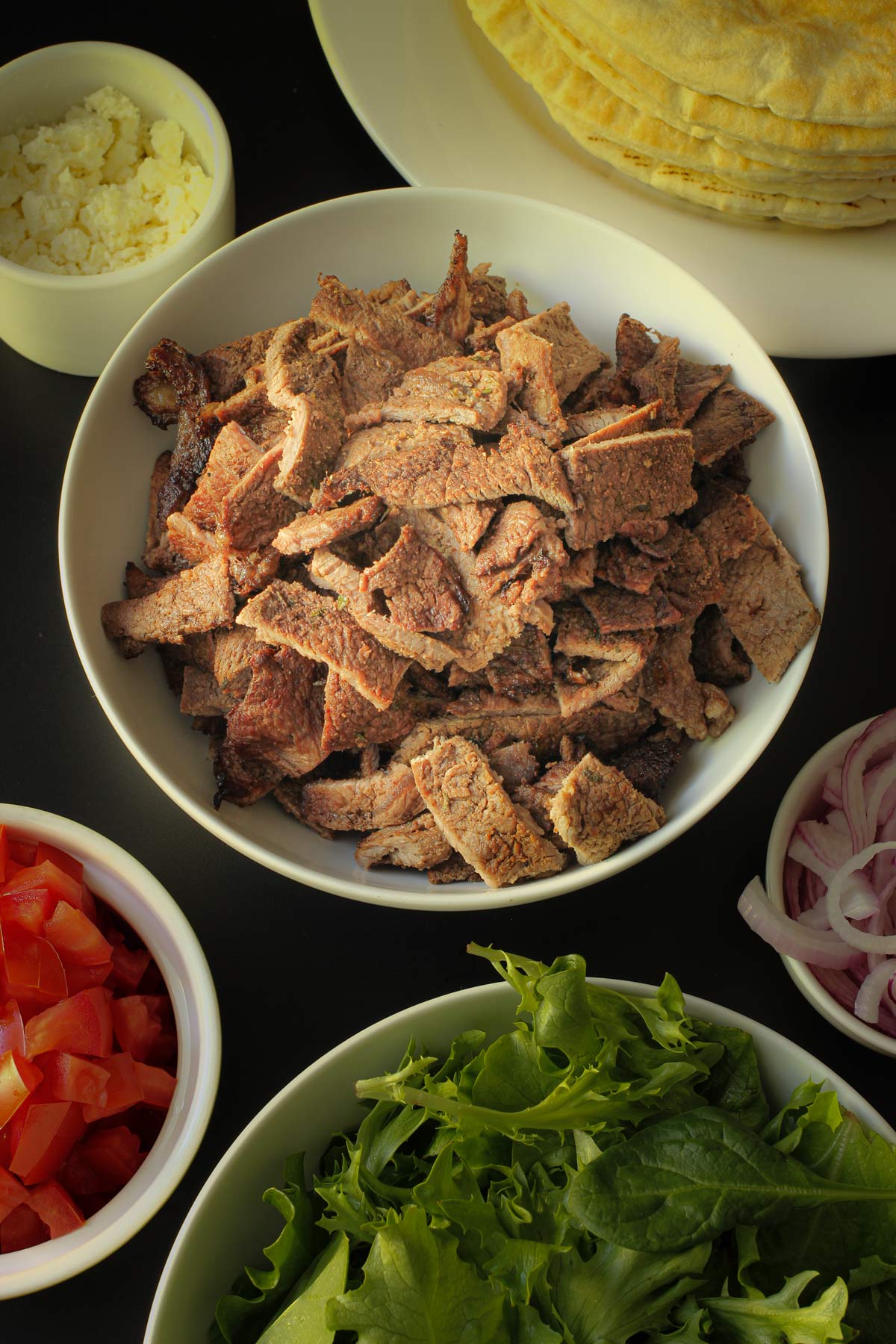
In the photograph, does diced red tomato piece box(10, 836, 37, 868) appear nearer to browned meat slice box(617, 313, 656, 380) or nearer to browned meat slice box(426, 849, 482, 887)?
browned meat slice box(426, 849, 482, 887)

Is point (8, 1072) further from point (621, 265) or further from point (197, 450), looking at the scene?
point (621, 265)

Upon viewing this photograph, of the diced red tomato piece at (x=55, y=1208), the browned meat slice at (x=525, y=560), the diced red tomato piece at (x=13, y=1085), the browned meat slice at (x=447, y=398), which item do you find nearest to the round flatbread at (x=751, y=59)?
the browned meat slice at (x=447, y=398)

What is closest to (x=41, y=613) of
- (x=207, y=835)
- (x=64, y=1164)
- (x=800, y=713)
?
(x=207, y=835)

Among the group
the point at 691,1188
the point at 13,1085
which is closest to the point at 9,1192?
the point at 13,1085

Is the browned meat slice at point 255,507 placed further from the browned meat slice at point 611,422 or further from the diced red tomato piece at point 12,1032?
the diced red tomato piece at point 12,1032

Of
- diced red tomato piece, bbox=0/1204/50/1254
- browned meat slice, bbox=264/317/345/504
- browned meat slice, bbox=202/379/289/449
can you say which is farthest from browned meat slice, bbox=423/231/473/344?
diced red tomato piece, bbox=0/1204/50/1254

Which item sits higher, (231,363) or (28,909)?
(231,363)

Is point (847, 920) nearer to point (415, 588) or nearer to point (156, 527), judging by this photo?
point (415, 588)
